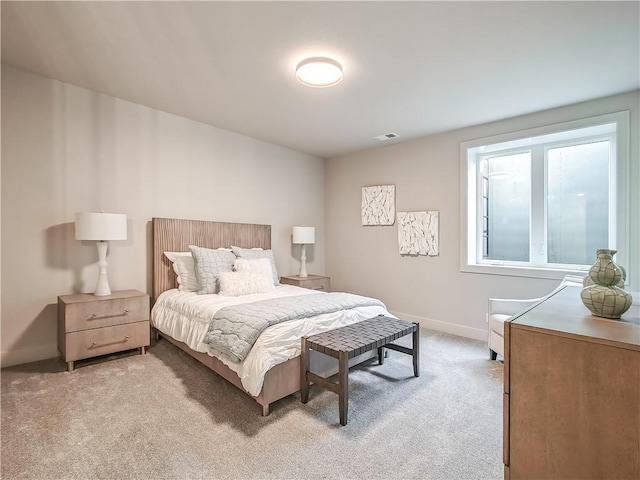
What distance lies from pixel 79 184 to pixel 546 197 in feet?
16.1

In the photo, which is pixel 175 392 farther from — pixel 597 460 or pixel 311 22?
pixel 311 22

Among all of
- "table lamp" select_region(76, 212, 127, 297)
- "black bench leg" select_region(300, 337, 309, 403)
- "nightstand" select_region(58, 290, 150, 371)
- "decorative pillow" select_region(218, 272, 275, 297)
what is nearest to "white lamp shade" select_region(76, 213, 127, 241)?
"table lamp" select_region(76, 212, 127, 297)

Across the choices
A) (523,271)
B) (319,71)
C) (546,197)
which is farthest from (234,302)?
(546,197)

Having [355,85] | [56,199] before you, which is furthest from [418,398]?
[56,199]

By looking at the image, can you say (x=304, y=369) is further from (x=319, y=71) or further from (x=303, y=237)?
(x=303, y=237)

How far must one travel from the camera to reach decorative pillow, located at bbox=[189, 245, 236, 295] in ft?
10.4

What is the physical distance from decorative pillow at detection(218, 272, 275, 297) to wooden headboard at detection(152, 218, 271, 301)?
0.73 meters

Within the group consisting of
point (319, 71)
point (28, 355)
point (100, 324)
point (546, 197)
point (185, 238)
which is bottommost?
point (28, 355)

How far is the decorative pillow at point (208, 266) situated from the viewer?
10.4 ft

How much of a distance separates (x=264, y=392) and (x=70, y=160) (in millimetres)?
2828

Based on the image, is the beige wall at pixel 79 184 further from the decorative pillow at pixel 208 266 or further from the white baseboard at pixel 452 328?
the white baseboard at pixel 452 328

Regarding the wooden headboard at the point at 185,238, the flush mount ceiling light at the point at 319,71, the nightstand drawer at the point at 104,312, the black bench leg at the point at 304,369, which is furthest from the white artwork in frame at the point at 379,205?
the nightstand drawer at the point at 104,312

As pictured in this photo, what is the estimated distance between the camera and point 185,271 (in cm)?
335

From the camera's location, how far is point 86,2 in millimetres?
1846
